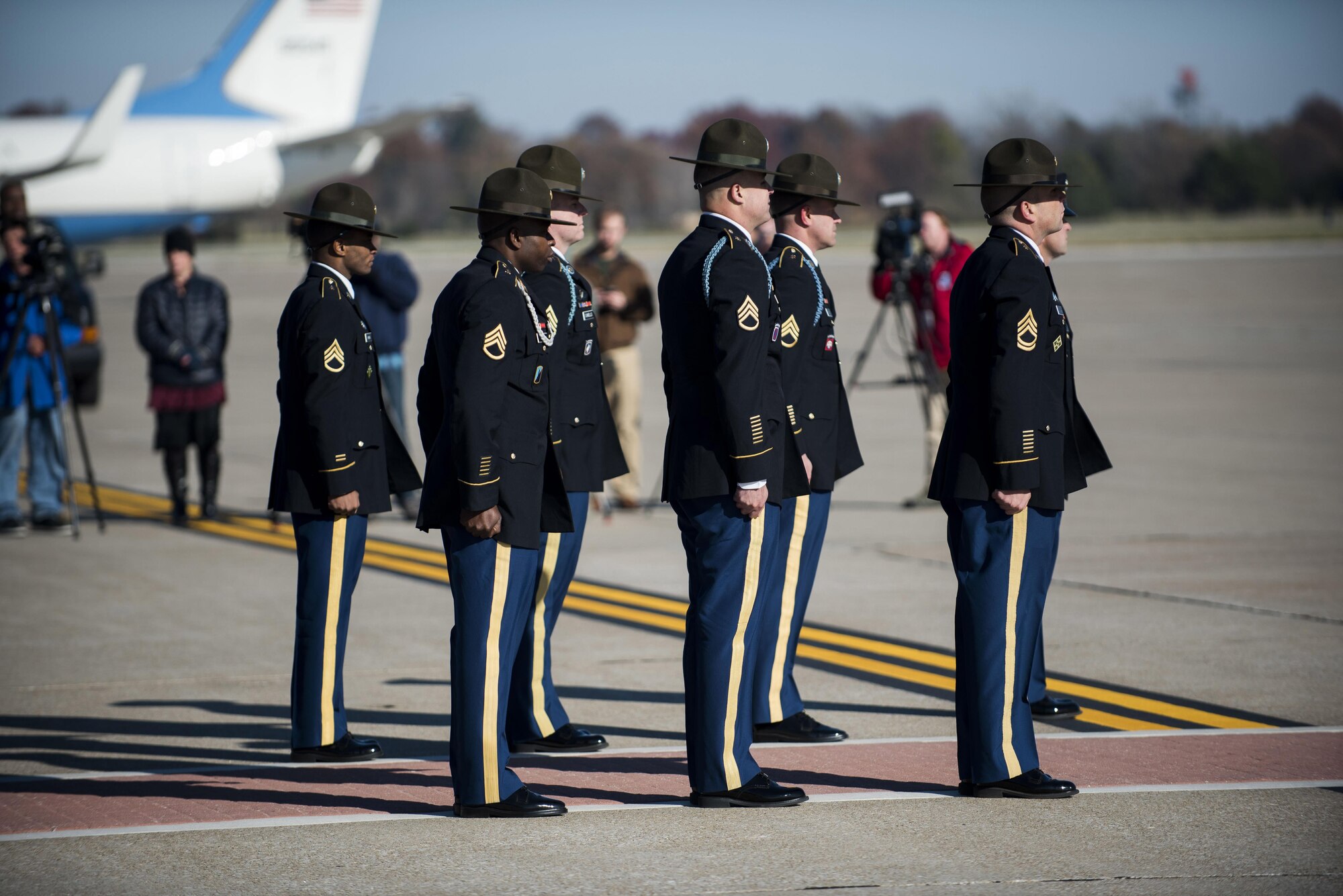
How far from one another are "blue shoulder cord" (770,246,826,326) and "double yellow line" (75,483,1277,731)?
71.4 inches

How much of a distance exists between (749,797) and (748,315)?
156 cm

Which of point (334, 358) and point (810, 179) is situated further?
point (810, 179)

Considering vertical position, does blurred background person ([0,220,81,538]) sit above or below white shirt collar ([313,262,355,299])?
below

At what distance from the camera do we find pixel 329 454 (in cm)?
625

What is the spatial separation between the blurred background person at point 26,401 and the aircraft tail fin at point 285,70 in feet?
90.5

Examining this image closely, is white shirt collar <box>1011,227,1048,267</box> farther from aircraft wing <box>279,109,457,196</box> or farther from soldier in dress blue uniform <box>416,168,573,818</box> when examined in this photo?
aircraft wing <box>279,109,457,196</box>

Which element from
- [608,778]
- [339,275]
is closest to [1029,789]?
[608,778]

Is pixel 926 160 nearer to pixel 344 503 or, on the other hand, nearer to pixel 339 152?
pixel 339 152

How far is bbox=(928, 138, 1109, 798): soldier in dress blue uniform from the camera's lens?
545cm

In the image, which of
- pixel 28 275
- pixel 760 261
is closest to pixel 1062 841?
pixel 760 261

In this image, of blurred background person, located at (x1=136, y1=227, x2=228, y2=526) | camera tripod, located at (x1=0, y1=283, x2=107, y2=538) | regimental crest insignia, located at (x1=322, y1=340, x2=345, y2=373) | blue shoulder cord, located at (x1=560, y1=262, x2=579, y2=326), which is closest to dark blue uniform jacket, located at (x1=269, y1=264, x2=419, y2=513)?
regimental crest insignia, located at (x1=322, y1=340, x2=345, y2=373)

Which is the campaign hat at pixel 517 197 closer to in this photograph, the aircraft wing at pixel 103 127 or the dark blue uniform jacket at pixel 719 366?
the dark blue uniform jacket at pixel 719 366

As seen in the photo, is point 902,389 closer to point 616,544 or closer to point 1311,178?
point 616,544

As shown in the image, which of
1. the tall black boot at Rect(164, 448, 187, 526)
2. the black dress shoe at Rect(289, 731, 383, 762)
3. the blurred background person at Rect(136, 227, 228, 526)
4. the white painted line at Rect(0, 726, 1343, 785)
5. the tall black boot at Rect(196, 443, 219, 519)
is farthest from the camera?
the tall black boot at Rect(196, 443, 219, 519)
